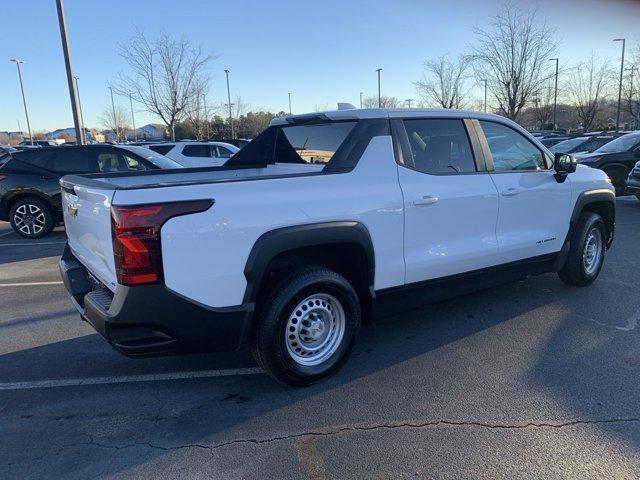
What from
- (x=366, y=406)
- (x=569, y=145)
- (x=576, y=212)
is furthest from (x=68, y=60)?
(x=569, y=145)

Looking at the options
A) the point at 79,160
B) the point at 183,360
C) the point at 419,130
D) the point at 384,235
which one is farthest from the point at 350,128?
the point at 79,160

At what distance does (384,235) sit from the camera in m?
3.65

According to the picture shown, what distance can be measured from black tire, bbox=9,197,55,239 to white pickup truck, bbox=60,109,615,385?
20.0 feet

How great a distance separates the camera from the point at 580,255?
5398 mm

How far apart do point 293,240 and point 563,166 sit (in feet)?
10.4

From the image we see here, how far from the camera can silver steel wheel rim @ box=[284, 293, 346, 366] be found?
346 centimetres

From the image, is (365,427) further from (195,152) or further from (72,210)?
(195,152)

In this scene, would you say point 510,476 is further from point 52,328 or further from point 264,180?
point 52,328

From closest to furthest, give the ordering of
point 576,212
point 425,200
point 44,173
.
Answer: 1. point 425,200
2. point 576,212
3. point 44,173

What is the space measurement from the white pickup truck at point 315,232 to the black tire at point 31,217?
609 cm

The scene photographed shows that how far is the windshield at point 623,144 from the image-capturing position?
1345 cm

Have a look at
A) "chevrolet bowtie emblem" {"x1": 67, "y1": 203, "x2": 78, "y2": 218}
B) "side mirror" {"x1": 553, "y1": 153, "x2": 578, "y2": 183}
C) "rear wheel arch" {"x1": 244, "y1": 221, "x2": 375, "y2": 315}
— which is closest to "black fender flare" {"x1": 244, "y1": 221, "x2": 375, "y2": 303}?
"rear wheel arch" {"x1": 244, "y1": 221, "x2": 375, "y2": 315}

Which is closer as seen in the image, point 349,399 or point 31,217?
point 349,399

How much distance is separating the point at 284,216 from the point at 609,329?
318 cm
